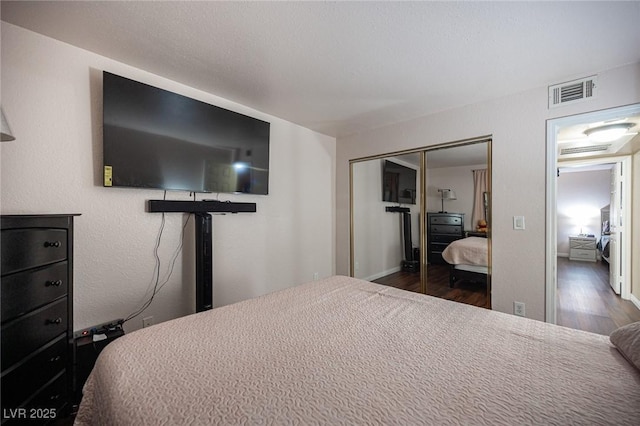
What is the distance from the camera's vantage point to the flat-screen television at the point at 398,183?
10.7ft

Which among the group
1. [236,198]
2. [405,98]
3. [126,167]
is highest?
[405,98]

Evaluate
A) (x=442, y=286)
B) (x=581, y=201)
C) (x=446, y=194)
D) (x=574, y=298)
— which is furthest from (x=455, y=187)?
(x=581, y=201)

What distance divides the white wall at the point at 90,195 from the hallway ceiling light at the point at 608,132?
3.72 metres

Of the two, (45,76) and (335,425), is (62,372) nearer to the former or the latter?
(335,425)

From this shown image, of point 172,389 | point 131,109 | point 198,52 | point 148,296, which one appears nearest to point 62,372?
point 148,296

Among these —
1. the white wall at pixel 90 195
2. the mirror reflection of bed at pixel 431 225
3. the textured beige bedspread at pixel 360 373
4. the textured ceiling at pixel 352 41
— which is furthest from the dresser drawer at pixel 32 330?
the mirror reflection of bed at pixel 431 225

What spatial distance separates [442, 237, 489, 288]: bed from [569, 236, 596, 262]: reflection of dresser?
6039 mm

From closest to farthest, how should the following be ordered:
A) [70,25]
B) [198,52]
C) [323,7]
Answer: [323,7] < [70,25] < [198,52]

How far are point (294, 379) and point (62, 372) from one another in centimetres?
155

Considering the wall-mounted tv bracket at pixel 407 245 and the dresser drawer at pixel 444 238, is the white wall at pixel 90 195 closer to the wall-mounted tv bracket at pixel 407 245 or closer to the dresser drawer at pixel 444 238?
the wall-mounted tv bracket at pixel 407 245

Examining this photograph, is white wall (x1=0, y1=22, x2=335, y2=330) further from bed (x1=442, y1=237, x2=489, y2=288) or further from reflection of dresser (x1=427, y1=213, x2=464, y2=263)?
bed (x1=442, y1=237, x2=489, y2=288)

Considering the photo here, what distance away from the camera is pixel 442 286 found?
3.05 meters

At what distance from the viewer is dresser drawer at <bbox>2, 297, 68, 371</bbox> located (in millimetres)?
1168

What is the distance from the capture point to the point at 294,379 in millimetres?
842
